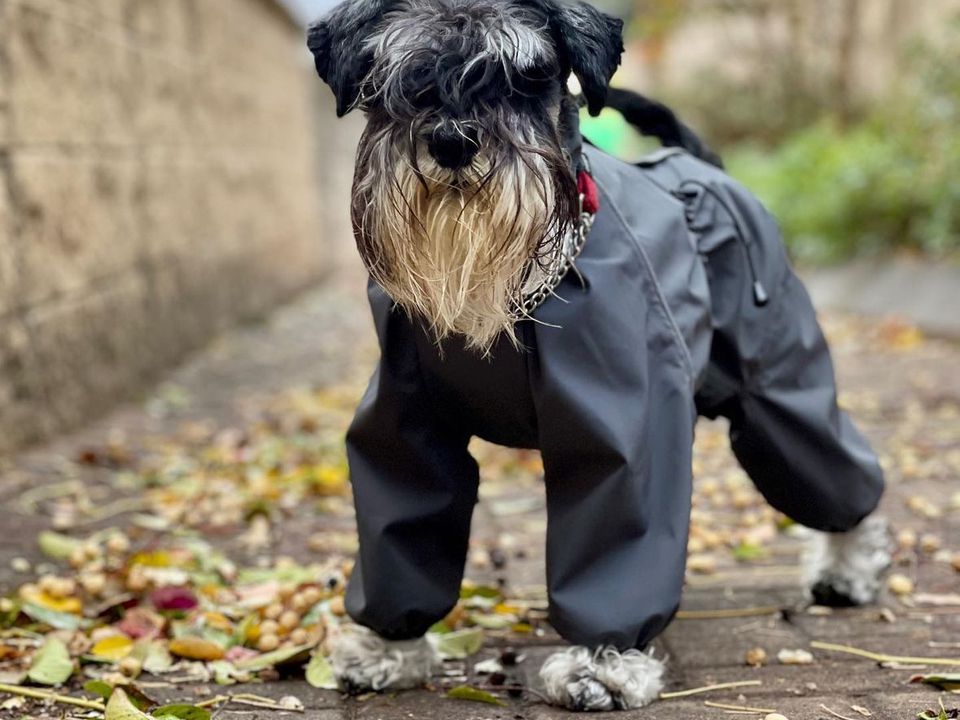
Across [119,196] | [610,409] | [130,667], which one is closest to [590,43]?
[610,409]

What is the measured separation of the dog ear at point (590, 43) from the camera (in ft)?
8.25

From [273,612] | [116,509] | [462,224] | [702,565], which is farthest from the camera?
[116,509]

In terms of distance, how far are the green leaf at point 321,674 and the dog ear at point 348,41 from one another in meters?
1.40

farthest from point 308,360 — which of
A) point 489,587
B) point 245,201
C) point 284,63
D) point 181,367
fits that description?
point 284,63

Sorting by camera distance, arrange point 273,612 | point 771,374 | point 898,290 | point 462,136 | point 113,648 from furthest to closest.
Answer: point 898,290, point 273,612, point 771,374, point 113,648, point 462,136

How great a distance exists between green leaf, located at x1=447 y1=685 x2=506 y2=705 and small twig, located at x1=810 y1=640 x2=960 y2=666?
3.12 feet

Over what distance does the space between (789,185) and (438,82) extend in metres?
10.9

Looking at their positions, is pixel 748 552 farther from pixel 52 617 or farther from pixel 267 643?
pixel 52 617

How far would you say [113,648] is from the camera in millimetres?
3135

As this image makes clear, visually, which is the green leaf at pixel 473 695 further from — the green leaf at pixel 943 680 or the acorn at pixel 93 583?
the acorn at pixel 93 583

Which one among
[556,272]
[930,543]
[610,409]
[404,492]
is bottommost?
[930,543]

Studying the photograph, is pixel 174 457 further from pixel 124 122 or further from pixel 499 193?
pixel 499 193

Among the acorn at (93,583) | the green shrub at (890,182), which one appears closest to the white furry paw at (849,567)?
the acorn at (93,583)

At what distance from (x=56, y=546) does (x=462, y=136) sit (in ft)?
8.23
